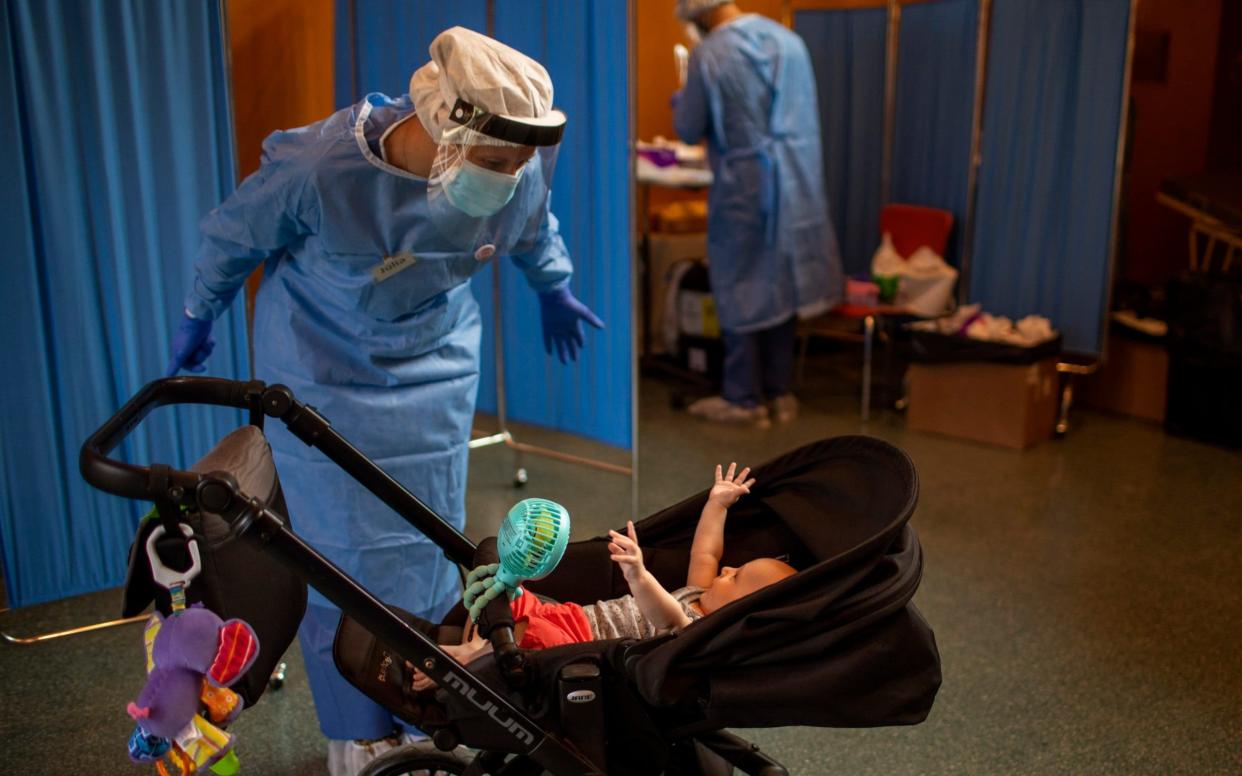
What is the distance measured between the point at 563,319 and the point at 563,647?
1158 millimetres

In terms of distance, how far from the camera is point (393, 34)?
342 centimetres

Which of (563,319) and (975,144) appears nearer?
(563,319)

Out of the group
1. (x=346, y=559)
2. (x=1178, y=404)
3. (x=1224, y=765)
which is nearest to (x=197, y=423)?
(x=346, y=559)

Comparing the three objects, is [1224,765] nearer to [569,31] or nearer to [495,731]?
[495,731]

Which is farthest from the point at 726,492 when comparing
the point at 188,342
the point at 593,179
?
the point at 593,179

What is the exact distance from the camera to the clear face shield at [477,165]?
171cm

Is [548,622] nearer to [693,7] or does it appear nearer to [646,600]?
[646,600]

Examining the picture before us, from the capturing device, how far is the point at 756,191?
4.25 meters

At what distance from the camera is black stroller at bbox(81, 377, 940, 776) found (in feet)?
4.73

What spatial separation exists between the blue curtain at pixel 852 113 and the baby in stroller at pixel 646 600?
3.66 meters

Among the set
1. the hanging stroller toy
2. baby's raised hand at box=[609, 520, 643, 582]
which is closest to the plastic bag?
baby's raised hand at box=[609, 520, 643, 582]

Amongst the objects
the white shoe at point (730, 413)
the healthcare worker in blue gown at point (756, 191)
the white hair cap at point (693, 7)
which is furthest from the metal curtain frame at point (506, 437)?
the white hair cap at point (693, 7)

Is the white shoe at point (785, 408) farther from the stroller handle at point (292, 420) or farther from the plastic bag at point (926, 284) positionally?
the stroller handle at point (292, 420)

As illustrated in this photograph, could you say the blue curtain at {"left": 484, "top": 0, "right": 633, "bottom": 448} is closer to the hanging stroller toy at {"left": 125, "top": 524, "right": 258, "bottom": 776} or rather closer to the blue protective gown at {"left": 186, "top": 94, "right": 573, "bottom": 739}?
the blue protective gown at {"left": 186, "top": 94, "right": 573, "bottom": 739}
